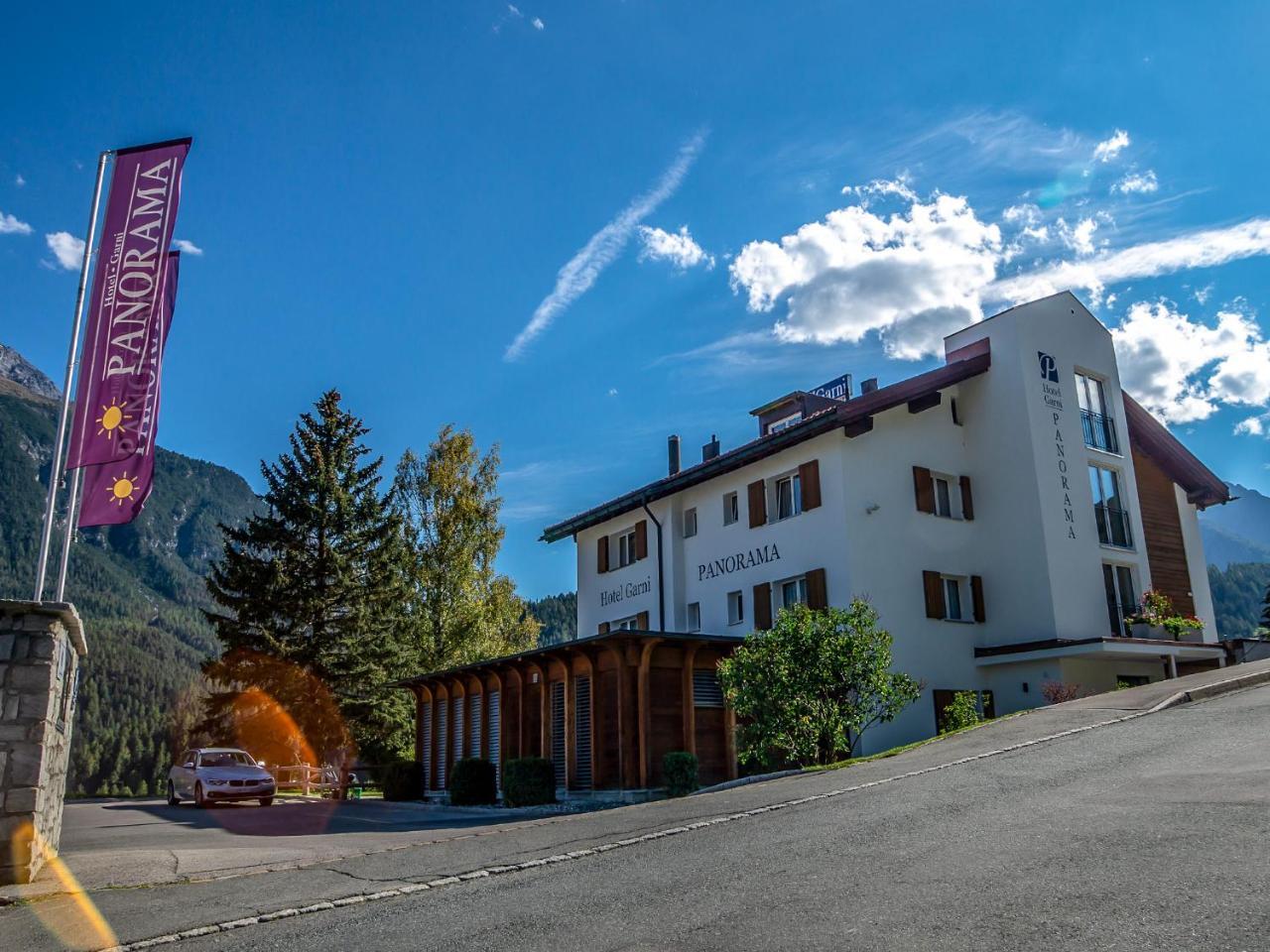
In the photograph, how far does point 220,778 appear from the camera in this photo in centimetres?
2602

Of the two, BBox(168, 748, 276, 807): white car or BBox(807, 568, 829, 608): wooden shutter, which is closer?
BBox(807, 568, 829, 608): wooden shutter

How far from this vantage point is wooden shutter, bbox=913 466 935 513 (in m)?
24.8

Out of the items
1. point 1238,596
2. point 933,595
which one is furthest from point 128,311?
point 1238,596

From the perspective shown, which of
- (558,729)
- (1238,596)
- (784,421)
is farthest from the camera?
(1238,596)

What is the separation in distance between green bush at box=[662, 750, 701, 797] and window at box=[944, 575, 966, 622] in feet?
29.2

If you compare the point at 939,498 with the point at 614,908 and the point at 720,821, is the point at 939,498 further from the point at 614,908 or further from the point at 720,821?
the point at 614,908

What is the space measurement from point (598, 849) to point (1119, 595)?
20.4 m

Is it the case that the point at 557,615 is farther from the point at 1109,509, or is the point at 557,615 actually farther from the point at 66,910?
the point at 66,910

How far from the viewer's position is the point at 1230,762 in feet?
34.2

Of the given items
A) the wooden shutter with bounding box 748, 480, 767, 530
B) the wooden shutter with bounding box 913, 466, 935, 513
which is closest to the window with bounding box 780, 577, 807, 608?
the wooden shutter with bounding box 748, 480, 767, 530

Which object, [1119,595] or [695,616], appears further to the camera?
[695,616]

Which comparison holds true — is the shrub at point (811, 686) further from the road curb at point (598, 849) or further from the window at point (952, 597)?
the window at point (952, 597)

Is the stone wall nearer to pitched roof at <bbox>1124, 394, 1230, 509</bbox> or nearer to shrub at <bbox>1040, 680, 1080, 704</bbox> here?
shrub at <bbox>1040, 680, 1080, 704</bbox>

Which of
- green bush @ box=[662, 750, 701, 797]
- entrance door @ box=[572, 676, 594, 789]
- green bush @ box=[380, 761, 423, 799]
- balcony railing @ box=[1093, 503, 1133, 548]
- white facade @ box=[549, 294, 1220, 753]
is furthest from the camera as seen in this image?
green bush @ box=[380, 761, 423, 799]
